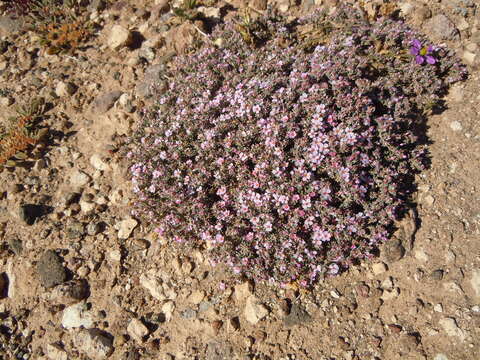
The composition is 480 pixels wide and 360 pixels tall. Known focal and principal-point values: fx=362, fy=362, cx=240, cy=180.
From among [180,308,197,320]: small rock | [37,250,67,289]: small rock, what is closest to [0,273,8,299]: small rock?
[37,250,67,289]: small rock

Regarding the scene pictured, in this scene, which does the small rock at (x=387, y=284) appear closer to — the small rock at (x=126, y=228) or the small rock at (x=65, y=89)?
the small rock at (x=126, y=228)

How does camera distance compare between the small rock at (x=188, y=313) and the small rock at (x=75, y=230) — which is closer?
the small rock at (x=188, y=313)

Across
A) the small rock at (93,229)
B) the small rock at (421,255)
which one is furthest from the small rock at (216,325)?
the small rock at (421,255)

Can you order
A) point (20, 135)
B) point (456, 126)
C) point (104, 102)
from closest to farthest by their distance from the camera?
point (456, 126) < point (20, 135) < point (104, 102)

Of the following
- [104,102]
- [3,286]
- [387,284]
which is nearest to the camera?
[387,284]

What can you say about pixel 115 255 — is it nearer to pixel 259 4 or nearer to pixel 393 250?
pixel 393 250

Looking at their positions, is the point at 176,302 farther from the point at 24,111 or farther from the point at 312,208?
the point at 24,111

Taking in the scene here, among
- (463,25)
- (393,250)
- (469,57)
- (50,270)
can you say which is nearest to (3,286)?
(50,270)
